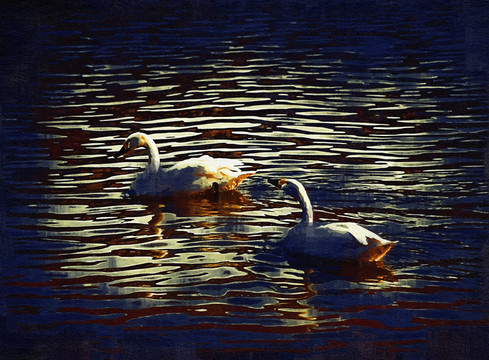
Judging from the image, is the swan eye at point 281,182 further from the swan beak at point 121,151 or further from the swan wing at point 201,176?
the swan beak at point 121,151

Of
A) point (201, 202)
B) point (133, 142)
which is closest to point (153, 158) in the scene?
point (133, 142)

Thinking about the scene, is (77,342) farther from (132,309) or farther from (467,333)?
(467,333)

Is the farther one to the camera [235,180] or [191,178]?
[235,180]

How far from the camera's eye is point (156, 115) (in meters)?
14.9

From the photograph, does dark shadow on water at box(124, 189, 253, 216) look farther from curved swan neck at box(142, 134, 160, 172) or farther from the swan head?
the swan head

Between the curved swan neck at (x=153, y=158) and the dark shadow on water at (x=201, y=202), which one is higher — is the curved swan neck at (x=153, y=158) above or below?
above

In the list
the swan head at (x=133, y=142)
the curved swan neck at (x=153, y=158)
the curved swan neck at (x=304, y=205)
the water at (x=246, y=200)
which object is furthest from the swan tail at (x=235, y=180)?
the curved swan neck at (x=304, y=205)

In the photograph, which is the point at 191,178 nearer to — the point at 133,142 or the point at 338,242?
the point at 133,142

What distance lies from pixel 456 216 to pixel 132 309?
394 cm

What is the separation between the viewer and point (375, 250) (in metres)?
8.51

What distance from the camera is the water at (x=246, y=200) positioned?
7219mm

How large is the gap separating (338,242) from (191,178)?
3.07m

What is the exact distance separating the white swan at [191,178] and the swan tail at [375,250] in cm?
296

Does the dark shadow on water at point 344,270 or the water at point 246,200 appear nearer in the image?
the water at point 246,200
